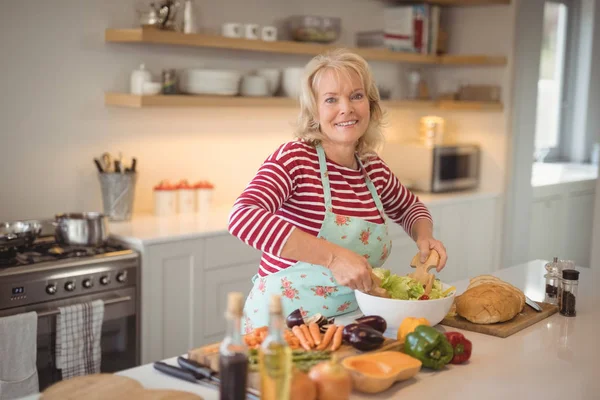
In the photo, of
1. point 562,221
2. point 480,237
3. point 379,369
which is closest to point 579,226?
point 562,221

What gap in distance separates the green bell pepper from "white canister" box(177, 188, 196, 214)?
2.29 m

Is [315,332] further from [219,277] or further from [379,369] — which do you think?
[219,277]

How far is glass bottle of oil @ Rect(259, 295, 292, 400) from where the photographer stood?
4.26 ft

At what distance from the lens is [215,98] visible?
12.2 feet

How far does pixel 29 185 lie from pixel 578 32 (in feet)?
16.1

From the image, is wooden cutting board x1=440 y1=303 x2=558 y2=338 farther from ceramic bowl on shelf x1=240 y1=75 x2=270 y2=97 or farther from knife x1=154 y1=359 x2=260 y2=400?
ceramic bowl on shelf x1=240 y1=75 x2=270 y2=97

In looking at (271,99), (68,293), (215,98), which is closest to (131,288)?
(68,293)

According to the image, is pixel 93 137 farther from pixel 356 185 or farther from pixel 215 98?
pixel 356 185

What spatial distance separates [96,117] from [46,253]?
2.82 ft

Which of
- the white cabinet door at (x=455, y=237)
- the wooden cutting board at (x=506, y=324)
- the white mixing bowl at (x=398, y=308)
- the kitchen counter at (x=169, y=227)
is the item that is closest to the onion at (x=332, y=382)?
the white mixing bowl at (x=398, y=308)

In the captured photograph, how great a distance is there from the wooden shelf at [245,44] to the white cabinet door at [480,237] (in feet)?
3.19

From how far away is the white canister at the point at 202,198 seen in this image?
3928 mm

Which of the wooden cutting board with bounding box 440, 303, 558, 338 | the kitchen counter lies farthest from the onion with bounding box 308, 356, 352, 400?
the kitchen counter

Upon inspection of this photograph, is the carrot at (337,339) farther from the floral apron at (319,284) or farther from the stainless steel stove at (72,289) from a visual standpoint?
the stainless steel stove at (72,289)
